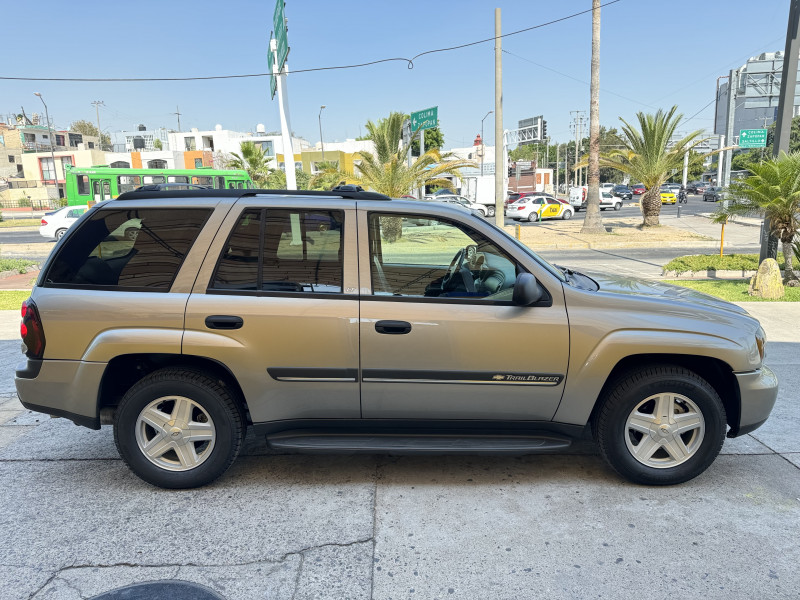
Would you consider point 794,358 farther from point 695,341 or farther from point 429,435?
point 429,435

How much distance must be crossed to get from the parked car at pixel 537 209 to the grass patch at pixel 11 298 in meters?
27.4

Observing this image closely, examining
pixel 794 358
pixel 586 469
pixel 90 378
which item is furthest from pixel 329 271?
pixel 794 358

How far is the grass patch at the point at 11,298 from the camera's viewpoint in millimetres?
9543

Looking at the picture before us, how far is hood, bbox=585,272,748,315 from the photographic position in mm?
3529

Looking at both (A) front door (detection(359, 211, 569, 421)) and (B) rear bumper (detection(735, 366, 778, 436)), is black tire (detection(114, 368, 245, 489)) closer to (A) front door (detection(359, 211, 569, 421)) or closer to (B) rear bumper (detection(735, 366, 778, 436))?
(A) front door (detection(359, 211, 569, 421))

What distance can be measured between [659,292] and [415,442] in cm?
185

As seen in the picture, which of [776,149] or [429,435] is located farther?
[776,149]

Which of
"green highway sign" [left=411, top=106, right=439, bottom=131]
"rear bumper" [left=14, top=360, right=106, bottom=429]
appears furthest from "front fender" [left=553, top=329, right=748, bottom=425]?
"green highway sign" [left=411, top=106, right=439, bottom=131]

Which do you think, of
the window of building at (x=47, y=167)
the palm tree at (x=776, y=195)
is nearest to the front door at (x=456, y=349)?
the palm tree at (x=776, y=195)

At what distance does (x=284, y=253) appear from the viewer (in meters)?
3.45

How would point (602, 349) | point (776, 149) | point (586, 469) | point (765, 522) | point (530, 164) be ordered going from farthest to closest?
1. point (530, 164)
2. point (776, 149)
3. point (586, 469)
4. point (602, 349)
5. point (765, 522)

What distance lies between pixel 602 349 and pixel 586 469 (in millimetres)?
950

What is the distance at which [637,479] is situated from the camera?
3.45 m

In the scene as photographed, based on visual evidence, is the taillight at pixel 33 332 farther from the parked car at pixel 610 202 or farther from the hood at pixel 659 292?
the parked car at pixel 610 202
